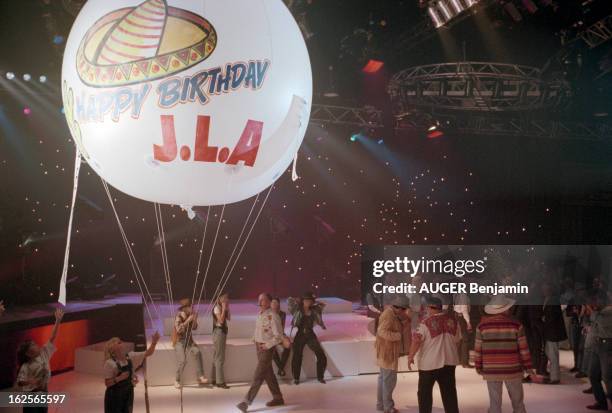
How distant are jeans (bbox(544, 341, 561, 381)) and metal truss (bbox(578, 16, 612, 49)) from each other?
4.44m

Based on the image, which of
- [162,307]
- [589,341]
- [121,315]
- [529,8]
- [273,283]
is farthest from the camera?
[273,283]

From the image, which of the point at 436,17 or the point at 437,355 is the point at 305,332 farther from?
the point at 436,17

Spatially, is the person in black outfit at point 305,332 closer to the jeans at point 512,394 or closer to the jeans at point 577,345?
the jeans at point 512,394

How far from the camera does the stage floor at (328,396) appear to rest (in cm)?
765

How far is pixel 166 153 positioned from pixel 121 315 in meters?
8.41

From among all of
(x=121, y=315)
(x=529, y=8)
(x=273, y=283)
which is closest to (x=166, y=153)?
(x=529, y=8)

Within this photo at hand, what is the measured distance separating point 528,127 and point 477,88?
285 centimetres

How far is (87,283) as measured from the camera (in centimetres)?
1407

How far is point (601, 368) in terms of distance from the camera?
23.6 ft

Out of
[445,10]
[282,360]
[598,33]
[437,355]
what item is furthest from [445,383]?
[598,33]

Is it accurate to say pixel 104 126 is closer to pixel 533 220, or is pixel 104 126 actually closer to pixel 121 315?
pixel 121 315

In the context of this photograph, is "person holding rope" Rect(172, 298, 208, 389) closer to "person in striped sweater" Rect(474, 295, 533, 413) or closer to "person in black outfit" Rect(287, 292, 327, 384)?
"person in black outfit" Rect(287, 292, 327, 384)

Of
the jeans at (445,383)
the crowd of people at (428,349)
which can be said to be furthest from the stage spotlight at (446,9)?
the jeans at (445,383)

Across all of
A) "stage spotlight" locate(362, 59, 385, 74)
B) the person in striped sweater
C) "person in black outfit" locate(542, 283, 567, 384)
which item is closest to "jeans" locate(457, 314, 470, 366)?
"person in black outfit" locate(542, 283, 567, 384)
